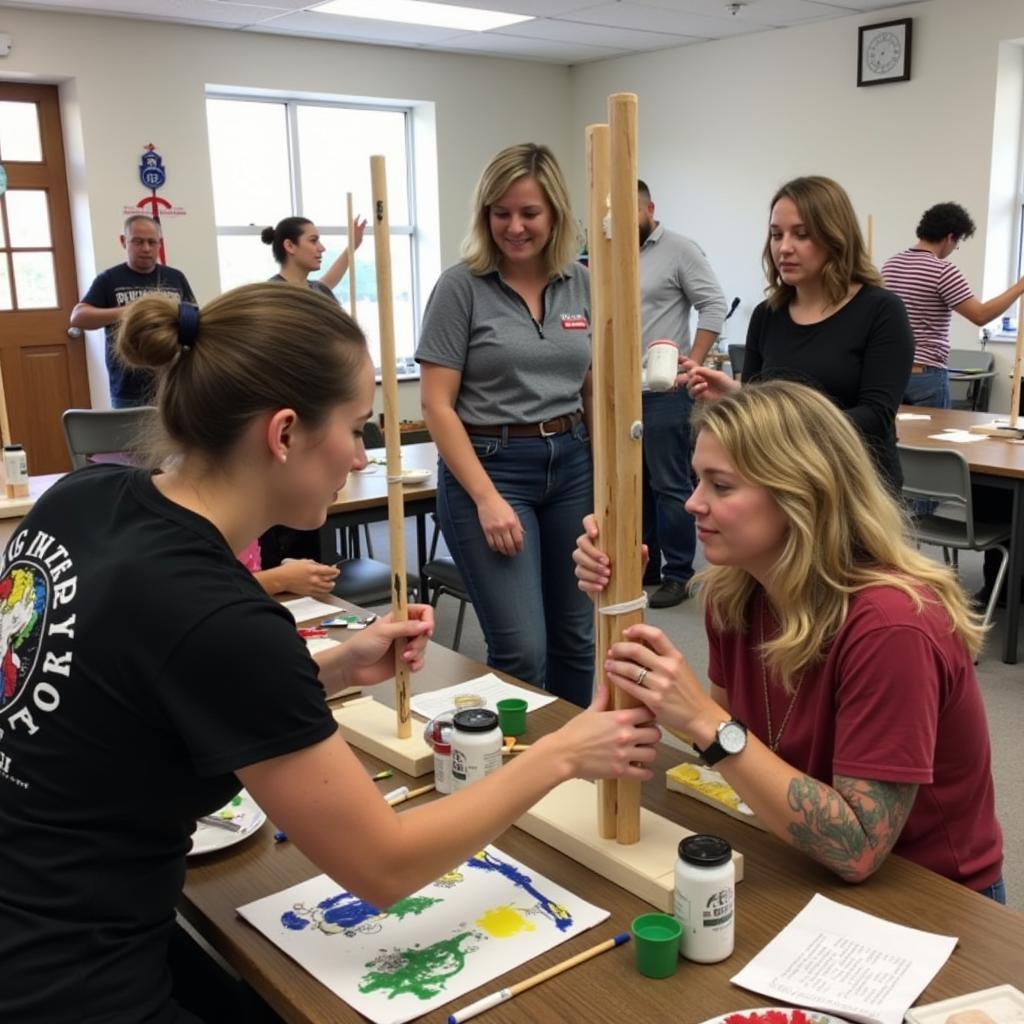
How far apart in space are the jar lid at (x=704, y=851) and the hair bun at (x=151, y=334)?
2.33 ft

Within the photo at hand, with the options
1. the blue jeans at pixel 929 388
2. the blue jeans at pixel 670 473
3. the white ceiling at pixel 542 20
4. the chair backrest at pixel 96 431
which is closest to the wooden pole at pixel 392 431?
the chair backrest at pixel 96 431

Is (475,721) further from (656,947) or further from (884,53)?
(884,53)

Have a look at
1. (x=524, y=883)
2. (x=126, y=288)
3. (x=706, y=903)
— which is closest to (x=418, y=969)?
(x=524, y=883)

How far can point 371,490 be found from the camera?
3311 millimetres

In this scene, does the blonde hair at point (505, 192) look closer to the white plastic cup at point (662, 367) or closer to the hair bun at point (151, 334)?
the white plastic cup at point (662, 367)

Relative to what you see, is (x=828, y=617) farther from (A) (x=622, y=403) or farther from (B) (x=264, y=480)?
(B) (x=264, y=480)

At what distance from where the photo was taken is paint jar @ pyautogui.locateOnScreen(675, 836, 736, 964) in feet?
3.35

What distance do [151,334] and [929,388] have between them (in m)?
4.21

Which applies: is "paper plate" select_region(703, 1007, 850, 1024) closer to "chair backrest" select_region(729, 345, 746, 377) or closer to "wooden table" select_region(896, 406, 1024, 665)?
"wooden table" select_region(896, 406, 1024, 665)

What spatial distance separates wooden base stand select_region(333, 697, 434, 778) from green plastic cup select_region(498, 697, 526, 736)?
4.8 inches

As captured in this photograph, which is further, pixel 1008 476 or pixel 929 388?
pixel 929 388

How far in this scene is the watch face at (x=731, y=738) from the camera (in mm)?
1148

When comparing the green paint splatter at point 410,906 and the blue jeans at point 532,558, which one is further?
the blue jeans at point 532,558

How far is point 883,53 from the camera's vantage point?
6078 mm
